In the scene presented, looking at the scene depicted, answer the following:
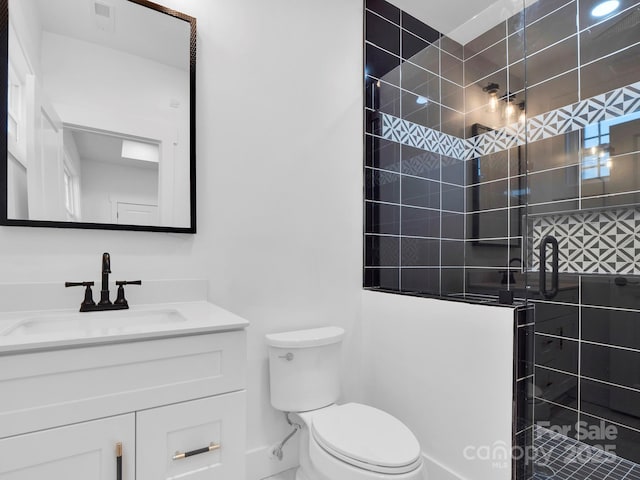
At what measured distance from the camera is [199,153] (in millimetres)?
1569

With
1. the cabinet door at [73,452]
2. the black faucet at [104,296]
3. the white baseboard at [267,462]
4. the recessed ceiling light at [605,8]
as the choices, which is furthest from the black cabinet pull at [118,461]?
the recessed ceiling light at [605,8]

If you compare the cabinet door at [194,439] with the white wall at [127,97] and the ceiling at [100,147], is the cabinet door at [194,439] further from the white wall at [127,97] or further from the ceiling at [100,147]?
the ceiling at [100,147]

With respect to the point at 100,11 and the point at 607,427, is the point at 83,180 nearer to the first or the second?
the point at 100,11

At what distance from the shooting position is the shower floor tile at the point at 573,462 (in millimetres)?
1560

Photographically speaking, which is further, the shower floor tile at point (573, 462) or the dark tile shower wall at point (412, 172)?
the dark tile shower wall at point (412, 172)

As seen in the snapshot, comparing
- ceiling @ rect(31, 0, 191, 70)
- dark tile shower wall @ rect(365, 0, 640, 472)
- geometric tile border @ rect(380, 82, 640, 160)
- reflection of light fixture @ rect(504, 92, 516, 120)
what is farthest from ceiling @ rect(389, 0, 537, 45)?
ceiling @ rect(31, 0, 191, 70)

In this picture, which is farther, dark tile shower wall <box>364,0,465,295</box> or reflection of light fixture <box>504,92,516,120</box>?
dark tile shower wall <box>364,0,465,295</box>

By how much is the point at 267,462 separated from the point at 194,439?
0.87 m

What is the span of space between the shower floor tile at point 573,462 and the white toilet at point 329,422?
2.35ft

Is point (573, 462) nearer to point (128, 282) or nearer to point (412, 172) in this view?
point (412, 172)

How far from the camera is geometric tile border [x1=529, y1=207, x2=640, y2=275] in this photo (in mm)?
1695

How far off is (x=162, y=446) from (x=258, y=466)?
898 mm

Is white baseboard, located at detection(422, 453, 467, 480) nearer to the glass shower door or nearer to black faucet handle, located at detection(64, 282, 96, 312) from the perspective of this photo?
the glass shower door

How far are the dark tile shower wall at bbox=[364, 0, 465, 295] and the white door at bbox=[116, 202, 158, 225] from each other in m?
1.16
